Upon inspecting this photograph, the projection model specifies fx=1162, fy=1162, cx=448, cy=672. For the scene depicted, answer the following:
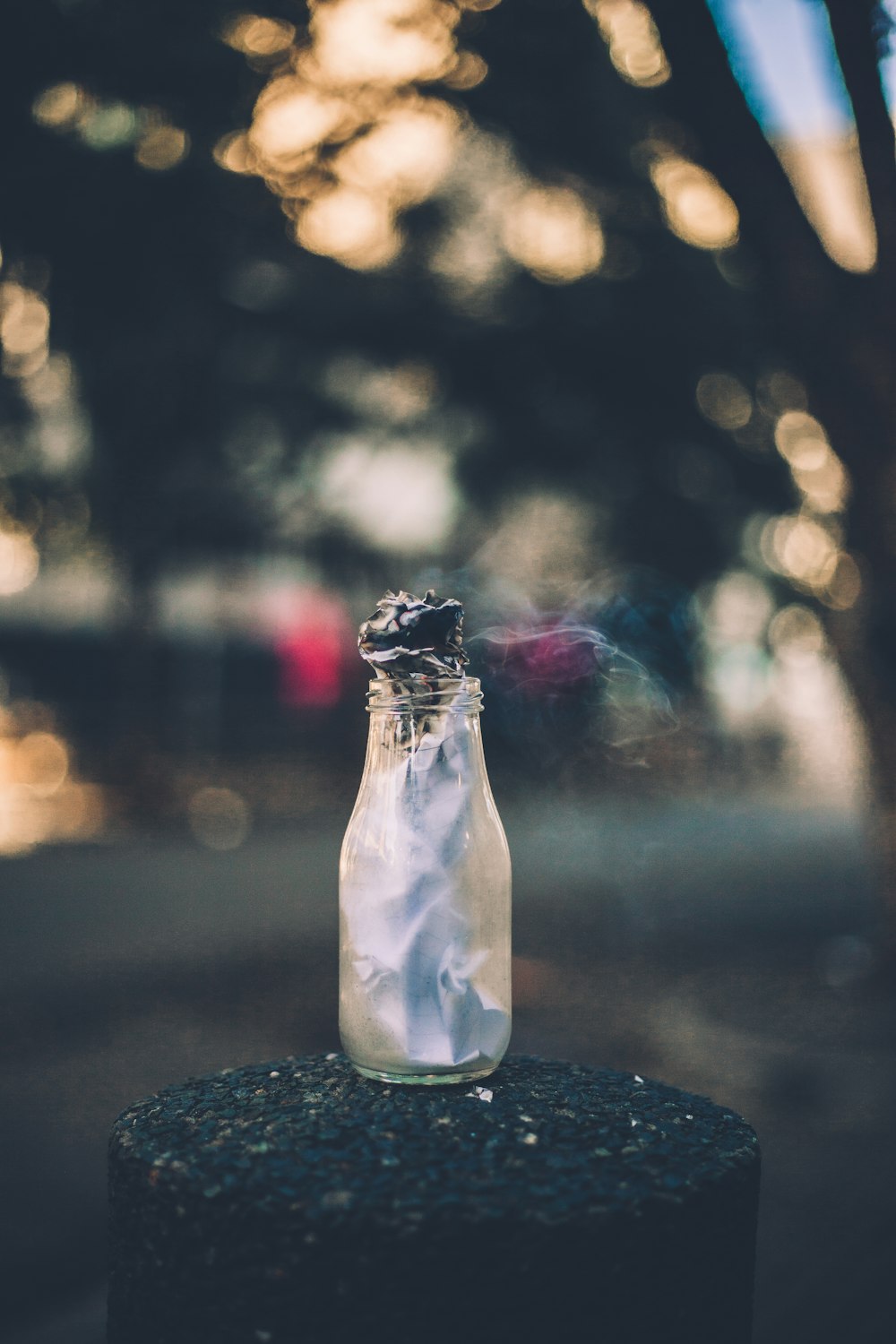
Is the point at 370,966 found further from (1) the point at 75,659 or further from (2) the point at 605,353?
(1) the point at 75,659

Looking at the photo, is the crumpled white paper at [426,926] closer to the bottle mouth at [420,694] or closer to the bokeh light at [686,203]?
the bottle mouth at [420,694]

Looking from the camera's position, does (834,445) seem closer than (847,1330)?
No

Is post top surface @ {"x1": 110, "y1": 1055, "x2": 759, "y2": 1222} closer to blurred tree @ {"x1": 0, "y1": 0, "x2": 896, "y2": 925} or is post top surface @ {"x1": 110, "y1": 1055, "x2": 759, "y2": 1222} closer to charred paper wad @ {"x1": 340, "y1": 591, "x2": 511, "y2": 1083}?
charred paper wad @ {"x1": 340, "y1": 591, "x2": 511, "y2": 1083}

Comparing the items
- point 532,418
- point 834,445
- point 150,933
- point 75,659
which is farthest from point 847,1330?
point 75,659

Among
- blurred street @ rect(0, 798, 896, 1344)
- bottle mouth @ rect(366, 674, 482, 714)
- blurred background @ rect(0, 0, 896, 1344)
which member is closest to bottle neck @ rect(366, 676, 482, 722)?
bottle mouth @ rect(366, 674, 482, 714)

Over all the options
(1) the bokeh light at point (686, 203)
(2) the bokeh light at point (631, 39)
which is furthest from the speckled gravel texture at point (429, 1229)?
(1) the bokeh light at point (686, 203)
